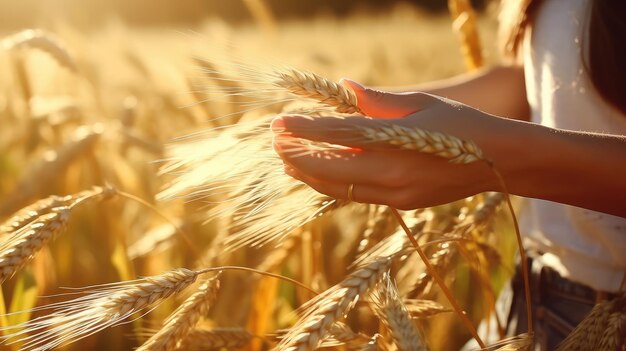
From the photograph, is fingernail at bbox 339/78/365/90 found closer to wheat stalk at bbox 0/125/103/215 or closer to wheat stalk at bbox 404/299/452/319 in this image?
wheat stalk at bbox 404/299/452/319

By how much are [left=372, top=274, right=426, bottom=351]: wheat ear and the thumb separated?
200 mm

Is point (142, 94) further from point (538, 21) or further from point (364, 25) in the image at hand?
point (364, 25)

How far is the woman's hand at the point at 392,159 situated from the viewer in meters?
0.67

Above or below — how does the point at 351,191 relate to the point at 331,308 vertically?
above

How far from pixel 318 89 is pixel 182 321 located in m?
0.34

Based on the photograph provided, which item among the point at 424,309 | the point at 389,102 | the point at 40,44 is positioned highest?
the point at 40,44

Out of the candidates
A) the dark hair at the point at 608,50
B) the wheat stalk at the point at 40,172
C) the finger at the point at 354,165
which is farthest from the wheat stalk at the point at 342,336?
the wheat stalk at the point at 40,172

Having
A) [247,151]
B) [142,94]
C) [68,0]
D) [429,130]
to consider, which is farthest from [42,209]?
[68,0]

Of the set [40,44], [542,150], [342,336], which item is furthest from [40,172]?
[542,150]

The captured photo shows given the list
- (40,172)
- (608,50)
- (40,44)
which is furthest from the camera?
(40,44)

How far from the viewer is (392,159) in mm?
680

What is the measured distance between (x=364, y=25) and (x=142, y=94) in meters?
11.7

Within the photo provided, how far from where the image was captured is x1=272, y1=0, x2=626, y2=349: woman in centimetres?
68

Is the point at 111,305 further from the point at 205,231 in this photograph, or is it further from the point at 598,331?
the point at 205,231
